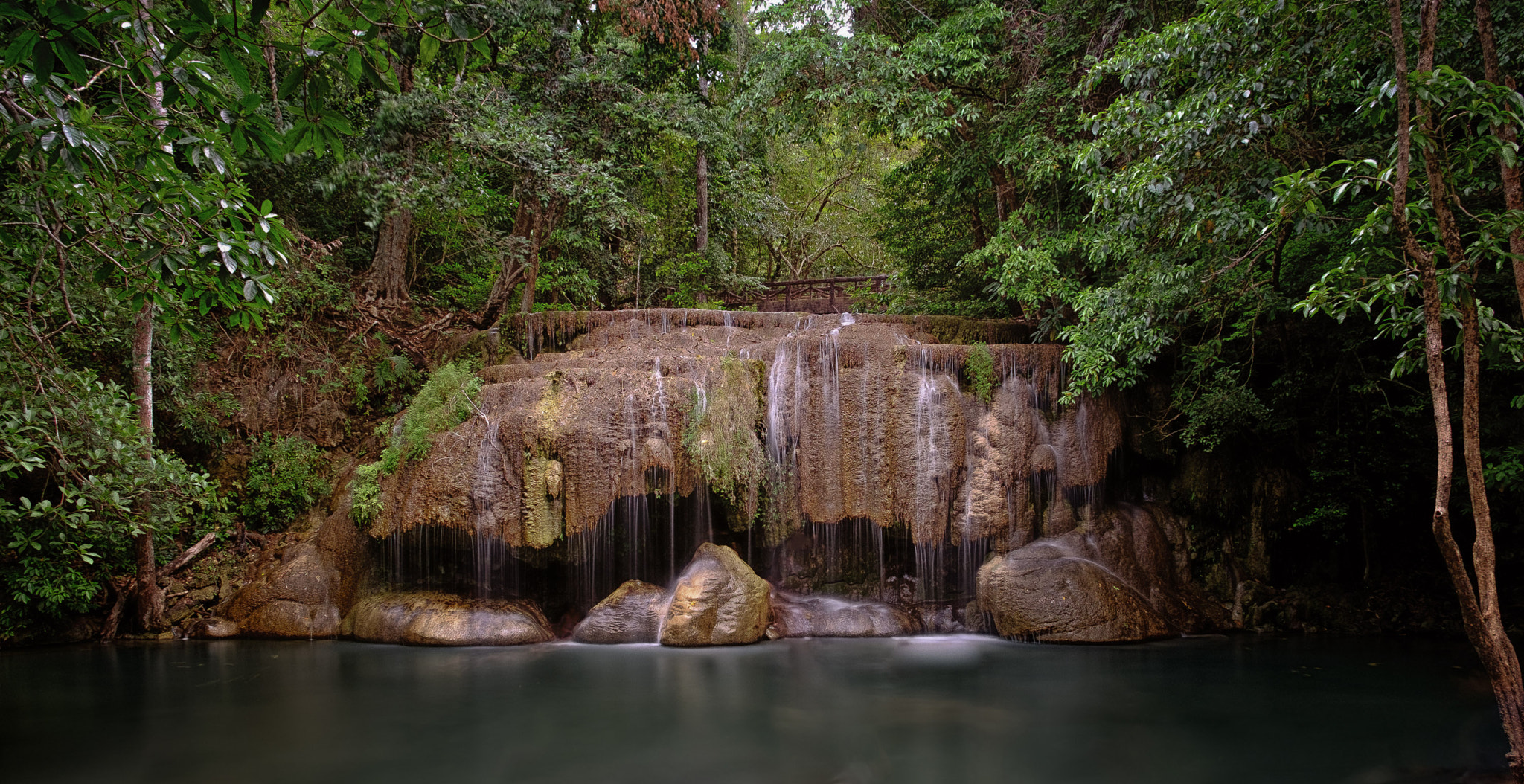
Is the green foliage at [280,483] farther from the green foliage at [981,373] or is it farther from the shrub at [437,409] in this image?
the green foliage at [981,373]

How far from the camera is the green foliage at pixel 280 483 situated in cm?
1084

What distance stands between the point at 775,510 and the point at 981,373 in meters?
3.32

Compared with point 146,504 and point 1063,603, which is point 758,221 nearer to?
point 1063,603

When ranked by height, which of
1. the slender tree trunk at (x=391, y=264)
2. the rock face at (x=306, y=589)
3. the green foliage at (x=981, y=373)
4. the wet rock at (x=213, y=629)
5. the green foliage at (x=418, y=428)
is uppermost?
the slender tree trunk at (x=391, y=264)

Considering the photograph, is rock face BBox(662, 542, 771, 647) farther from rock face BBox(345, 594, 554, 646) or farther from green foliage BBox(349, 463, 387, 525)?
green foliage BBox(349, 463, 387, 525)

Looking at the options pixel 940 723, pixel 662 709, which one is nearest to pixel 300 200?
pixel 662 709

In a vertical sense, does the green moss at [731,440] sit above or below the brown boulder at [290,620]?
above

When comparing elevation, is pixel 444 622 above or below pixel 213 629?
above

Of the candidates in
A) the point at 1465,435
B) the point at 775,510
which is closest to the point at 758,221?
the point at 775,510

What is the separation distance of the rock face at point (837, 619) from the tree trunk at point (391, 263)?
9.25 m

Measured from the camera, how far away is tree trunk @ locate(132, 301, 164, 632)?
906 centimetres

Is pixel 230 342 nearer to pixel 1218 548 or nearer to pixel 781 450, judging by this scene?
pixel 781 450

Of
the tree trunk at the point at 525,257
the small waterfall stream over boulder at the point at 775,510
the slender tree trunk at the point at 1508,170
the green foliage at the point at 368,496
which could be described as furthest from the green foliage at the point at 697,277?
the slender tree trunk at the point at 1508,170

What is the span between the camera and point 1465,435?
4805mm
